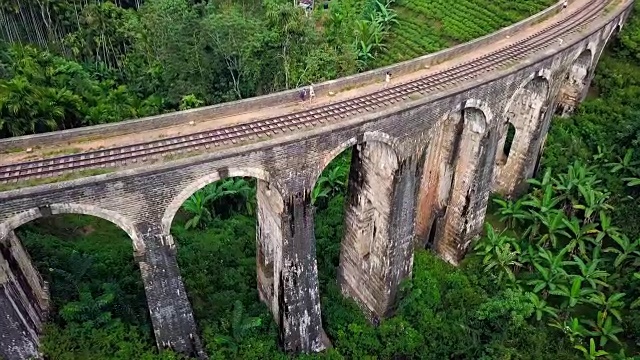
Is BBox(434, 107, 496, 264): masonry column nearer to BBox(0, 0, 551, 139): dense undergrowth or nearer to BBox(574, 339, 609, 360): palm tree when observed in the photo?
BBox(574, 339, 609, 360): palm tree

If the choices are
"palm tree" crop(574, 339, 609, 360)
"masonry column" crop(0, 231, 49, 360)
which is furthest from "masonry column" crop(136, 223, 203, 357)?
"palm tree" crop(574, 339, 609, 360)

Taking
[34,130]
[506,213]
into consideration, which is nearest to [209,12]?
[34,130]

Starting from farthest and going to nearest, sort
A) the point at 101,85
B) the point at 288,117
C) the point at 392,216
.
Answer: the point at 101,85
the point at 392,216
the point at 288,117

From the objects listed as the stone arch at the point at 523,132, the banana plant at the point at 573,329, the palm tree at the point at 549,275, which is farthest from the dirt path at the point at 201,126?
the banana plant at the point at 573,329

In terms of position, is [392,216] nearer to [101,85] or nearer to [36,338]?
[36,338]

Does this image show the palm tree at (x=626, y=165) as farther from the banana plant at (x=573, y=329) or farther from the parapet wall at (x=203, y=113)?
the parapet wall at (x=203, y=113)

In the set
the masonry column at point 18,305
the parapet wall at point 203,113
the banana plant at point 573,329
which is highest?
the parapet wall at point 203,113
